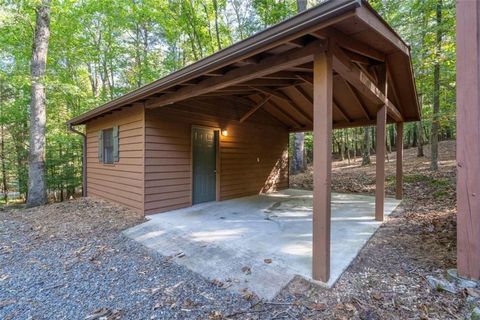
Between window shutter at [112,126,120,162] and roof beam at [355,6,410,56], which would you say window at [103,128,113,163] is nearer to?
window shutter at [112,126,120,162]

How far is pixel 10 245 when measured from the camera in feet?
12.7

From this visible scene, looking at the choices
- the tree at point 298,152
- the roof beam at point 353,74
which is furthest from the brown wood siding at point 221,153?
the roof beam at point 353,74

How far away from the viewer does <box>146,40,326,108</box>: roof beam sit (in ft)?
8.09

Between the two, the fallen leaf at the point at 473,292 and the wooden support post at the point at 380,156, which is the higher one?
the wooden support post at the point at 380,156

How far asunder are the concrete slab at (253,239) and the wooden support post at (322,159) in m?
0.34

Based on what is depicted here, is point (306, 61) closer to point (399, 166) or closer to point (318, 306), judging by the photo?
point (318, 306)

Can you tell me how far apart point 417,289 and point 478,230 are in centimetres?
76

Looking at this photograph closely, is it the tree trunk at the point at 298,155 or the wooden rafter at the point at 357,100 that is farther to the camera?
the tree trunk at the point at 298,155

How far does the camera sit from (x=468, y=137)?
2.18m

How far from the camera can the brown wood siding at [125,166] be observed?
5078 millimetres

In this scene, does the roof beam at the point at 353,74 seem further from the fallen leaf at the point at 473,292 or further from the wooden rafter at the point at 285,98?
the fallen leaf at the point at 473,292

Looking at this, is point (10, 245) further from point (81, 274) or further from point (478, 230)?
point (478, 230)

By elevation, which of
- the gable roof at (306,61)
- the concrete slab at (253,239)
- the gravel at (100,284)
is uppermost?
the gable roof at (306,61)

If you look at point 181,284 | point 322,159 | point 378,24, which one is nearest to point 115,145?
point 181,284
